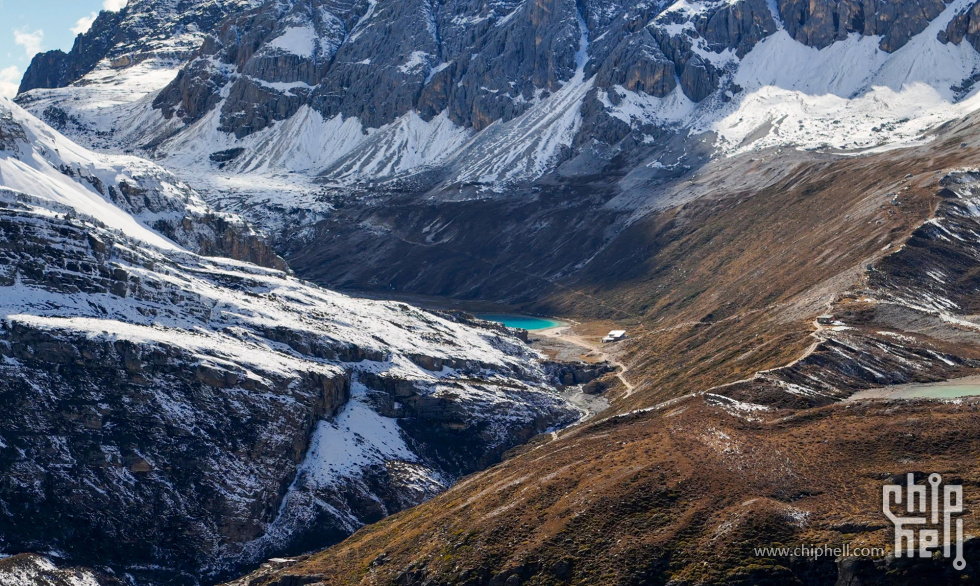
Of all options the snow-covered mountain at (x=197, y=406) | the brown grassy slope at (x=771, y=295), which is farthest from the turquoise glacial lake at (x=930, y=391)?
the snow-covered mountain at (x=197, y=406)

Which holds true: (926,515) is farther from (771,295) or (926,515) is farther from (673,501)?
(771,295)

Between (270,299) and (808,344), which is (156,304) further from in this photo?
(808,344)

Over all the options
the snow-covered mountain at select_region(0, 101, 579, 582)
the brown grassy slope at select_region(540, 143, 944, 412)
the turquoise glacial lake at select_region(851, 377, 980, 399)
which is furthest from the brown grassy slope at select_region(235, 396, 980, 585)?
the brown grassy slope at select_region(540, 143, 944, 412)

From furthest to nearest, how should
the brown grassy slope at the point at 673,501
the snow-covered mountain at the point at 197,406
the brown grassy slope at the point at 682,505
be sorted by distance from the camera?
the snow-covered mountain at the point at 197,406 → the brown grassy slope at the point at 673,501 → the brown grassy slope at the point at 682,505

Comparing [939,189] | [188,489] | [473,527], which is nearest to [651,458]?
[473,527]

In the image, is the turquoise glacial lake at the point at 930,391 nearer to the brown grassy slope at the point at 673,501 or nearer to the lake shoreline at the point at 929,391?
the lake shoreline at the point at 929,391

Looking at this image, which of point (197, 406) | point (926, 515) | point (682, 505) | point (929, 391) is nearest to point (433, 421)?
point (197, 406)

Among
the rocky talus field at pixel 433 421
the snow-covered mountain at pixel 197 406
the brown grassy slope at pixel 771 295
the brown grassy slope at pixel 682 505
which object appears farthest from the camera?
the brown grassy slope at pixel 771 295
